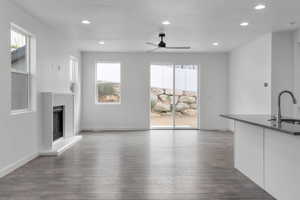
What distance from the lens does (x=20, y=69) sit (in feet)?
15.4

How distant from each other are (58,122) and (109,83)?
344cm

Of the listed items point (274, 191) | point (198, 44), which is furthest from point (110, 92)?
point (274, 191)

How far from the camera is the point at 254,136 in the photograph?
11.7 ft

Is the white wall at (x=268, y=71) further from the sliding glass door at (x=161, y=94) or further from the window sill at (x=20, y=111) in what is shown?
the window sill at (x=20, y=111)

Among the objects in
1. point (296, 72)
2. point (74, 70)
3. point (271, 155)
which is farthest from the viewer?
point (74, 70)

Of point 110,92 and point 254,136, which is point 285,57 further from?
point 110,92

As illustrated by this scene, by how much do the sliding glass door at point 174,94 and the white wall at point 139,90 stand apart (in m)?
0.26

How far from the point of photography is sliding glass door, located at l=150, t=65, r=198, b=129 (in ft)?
30.8

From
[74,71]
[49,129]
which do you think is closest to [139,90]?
[74,71]

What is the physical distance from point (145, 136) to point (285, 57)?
14.1 ft

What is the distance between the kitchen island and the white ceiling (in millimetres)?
2108

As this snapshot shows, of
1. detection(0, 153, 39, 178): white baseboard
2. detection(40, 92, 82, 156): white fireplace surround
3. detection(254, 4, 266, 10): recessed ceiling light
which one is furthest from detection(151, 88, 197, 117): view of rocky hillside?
detection(254, 4, 266, 10): recessed ceiling light

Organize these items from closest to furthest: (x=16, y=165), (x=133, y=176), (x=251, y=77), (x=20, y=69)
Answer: (x=133, y=176) → (x=16, y=165) → (x=20, y=69) → (x=251, y=77)

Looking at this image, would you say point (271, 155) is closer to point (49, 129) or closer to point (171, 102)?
point (49, 129)
